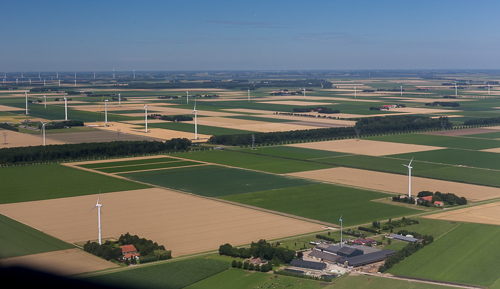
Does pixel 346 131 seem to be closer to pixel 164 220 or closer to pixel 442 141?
pixel 442 141

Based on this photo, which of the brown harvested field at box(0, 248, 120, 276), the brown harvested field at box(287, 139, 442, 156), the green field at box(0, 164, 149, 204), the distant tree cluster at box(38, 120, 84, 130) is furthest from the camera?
the distant tree cluster at box(38, 120, 84, 130)

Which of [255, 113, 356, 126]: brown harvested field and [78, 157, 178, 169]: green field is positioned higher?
[255, 113, 356, 126]: brown harvested field

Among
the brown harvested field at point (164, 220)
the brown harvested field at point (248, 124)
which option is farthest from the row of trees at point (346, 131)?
the brown harvested field at point (164, 220)

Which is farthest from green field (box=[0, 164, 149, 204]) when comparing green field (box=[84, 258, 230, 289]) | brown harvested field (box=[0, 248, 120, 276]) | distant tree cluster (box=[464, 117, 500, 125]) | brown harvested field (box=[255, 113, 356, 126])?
distant tree cluster (box=[464, 117, 500, 125])

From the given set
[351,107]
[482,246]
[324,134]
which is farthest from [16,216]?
[351,107]

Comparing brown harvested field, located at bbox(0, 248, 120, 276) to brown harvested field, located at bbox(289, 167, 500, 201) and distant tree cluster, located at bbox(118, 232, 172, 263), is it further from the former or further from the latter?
brown harvested field, located at bbox(289, 167, 500, 201)

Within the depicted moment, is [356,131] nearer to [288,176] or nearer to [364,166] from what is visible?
[364,166]

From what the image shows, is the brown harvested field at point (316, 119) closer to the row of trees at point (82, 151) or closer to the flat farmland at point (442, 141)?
the flat farmland at point (442, 141)
